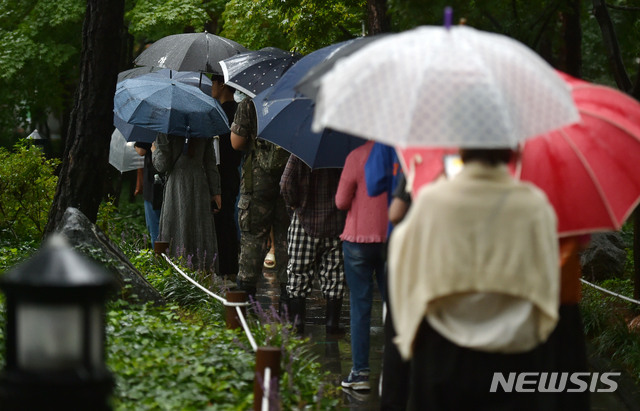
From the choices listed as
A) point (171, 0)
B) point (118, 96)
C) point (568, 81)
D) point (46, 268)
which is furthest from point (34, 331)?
point (171, 0)

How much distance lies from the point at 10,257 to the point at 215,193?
2.42m

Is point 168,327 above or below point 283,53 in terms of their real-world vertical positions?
below

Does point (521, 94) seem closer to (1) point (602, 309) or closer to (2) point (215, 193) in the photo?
(1) point (602, 309)

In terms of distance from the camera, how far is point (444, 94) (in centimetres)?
375

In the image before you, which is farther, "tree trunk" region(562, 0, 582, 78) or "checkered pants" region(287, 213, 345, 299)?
"tree trunk" region(562, 0, 582, 78)

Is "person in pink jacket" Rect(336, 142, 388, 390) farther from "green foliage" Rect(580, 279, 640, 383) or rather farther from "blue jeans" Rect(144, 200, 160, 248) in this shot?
"blue jeans" Rect(144, 200, 160, 248)

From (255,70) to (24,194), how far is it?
14.7 ft

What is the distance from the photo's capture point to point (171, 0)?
1905 centimetres

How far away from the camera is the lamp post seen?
3.33 metres

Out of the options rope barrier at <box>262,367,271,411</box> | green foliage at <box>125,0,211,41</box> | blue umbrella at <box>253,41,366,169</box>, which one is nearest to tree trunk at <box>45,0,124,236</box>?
blue umbrella at <box>253,41,366,169</box>

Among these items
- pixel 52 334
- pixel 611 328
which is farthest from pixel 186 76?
pixel 52 334

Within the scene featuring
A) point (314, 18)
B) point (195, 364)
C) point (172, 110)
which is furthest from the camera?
point (314, 18)

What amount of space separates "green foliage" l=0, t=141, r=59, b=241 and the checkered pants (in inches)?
193

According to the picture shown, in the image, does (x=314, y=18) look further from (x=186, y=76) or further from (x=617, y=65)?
(x=617, y=65)
